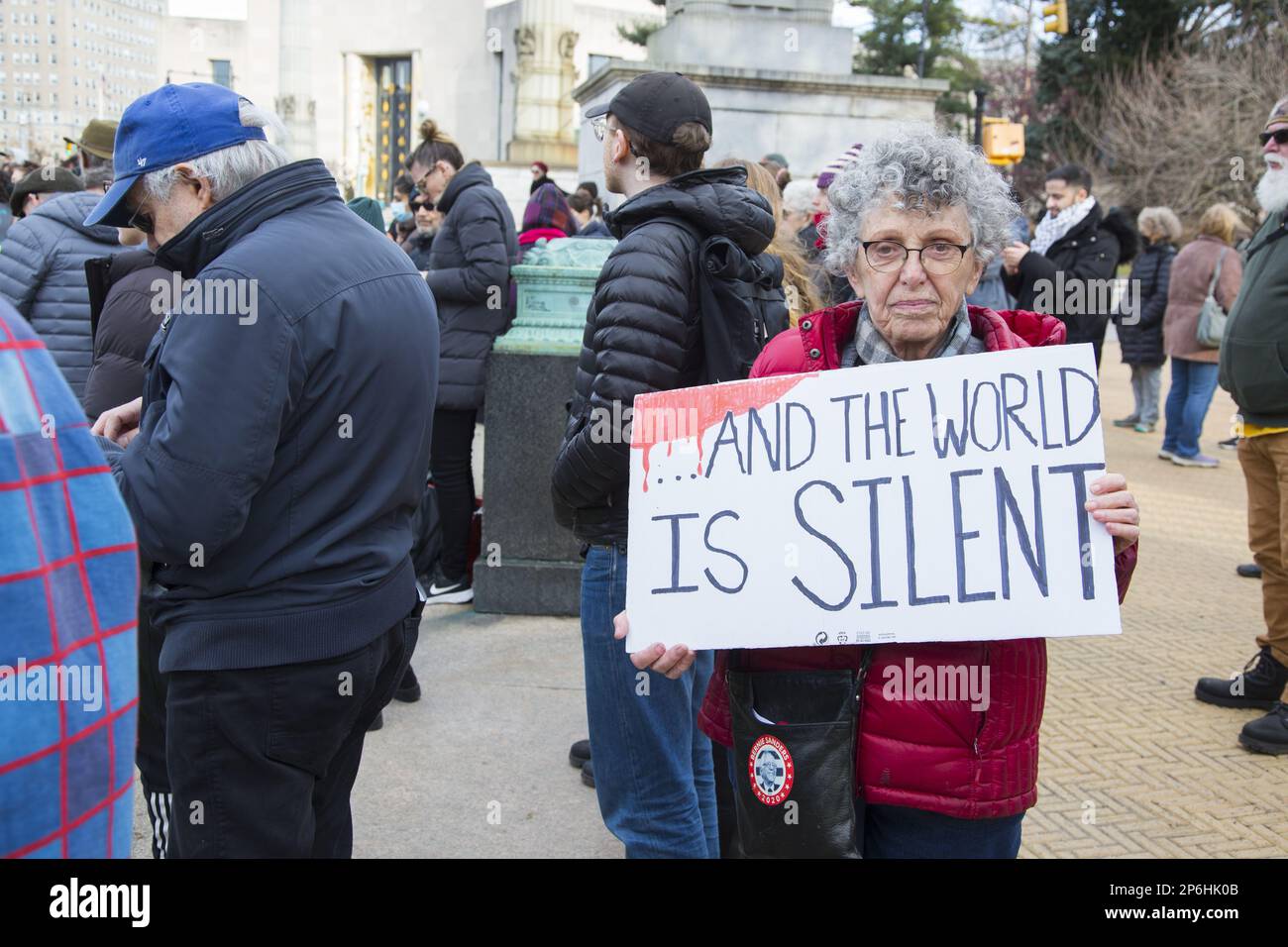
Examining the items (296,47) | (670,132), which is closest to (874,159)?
(670,132)

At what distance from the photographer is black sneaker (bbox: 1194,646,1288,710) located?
5.23m

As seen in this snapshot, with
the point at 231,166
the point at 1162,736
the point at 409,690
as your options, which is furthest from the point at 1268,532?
the point at 231,166

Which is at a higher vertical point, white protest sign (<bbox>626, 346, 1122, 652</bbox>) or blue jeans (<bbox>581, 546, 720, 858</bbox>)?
white protest sign (<bbox>626, 346, 1122, 652</bbox>)

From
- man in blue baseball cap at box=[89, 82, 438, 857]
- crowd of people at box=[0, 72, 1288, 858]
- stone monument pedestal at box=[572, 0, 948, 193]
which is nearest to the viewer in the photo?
crowd of people at box=[0, 72, 1288, 858]

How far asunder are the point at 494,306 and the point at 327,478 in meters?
4.03

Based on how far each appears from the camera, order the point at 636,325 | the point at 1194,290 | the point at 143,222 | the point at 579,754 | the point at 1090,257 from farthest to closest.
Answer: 1. the point at 1194,290
2. the point at 1090,257
3. the point at 579,754
4. the point at 636,325
5. the point at 143,222

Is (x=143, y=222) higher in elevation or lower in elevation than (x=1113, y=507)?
higher

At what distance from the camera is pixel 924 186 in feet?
7.32

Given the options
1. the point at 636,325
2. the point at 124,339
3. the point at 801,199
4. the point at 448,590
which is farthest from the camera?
the point at 448,590

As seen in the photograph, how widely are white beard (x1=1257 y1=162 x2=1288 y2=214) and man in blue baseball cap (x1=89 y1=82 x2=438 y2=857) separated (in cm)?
386

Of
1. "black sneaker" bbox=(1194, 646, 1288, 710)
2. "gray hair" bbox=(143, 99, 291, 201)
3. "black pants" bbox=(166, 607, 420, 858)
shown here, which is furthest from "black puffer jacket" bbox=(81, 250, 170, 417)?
"black sneaker" bbox=(1194, 646, 1288, 710)

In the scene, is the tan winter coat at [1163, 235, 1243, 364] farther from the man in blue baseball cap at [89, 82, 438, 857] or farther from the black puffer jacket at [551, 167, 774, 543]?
the man in blue baseball cap at [89, 82, 438, 857]

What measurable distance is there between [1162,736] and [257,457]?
4095 mm

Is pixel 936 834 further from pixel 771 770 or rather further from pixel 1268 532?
pixel 1268 532
